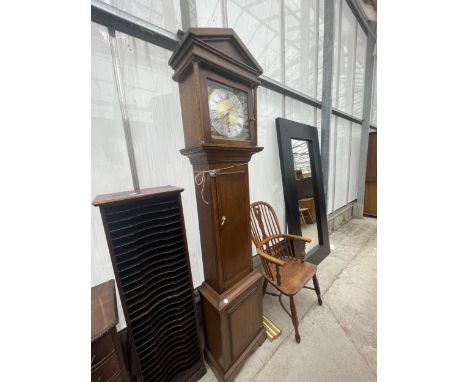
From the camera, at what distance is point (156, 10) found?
1105mm

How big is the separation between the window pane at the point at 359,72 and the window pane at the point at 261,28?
2494 millimetres

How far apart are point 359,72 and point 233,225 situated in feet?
14.1

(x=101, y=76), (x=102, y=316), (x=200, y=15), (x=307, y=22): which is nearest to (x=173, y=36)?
(x=200, y=15)

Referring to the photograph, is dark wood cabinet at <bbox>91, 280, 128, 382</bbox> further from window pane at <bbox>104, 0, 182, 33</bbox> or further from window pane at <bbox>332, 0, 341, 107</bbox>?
window pane at <bbox>332, 0, 341, 107</bbox>

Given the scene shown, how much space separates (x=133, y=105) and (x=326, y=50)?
2.59 metres

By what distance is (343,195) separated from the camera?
3.64 meters

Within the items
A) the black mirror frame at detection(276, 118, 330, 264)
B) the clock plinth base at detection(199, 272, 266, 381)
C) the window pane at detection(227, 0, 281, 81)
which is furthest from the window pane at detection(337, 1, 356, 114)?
the clock plinth base at detection(199, 272, 266, 381)

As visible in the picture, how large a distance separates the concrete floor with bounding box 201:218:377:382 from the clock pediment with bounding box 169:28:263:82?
193 centimetres

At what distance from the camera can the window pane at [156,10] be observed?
3.29 feet

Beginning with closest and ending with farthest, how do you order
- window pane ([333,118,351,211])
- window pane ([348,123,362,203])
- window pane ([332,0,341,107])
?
window pane ([332,0,341,107]) < window pane ([333,118,351,211]) < window pane ([348,123,362,203])

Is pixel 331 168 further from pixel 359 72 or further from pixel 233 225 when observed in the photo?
pixel 233 225

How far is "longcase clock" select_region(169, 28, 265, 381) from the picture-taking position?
87 cm

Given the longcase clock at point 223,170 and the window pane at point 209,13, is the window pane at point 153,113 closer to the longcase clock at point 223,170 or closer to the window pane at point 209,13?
the longcase clock at point 223,170

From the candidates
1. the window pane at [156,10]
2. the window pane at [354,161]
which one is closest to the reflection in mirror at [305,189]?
the window pane at [156,10]
